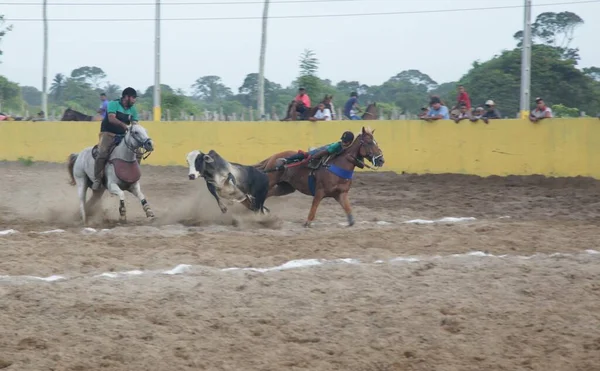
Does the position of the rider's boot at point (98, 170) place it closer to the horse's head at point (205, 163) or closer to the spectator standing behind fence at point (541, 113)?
the horse's head at point (205, 163)

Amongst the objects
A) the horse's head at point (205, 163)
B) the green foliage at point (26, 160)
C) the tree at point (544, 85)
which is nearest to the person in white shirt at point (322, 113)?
the green foliage at point (26, 160)

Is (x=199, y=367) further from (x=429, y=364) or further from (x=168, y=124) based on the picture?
(x=168, y=124)

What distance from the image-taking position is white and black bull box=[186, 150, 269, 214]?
1373 cm

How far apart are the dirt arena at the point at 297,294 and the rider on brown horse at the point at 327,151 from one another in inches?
39.2

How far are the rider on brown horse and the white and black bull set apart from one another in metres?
0.43

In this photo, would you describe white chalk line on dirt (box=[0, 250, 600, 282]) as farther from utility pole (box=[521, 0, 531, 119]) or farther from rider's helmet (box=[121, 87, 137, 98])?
utility pole (box=[521, 0, 531, 119])

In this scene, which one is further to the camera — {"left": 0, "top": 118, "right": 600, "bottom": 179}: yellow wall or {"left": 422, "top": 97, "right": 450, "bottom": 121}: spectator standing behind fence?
{"left": 422, "top": 97, "right": 450, "bottom": 121}: spectator standing behind fence

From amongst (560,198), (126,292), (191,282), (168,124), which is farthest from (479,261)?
(168,124)

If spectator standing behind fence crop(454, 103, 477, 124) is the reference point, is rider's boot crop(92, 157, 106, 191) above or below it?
below

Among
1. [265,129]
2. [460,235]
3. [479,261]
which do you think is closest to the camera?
[479,261]

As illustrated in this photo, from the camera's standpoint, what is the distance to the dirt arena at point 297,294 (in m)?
7.00

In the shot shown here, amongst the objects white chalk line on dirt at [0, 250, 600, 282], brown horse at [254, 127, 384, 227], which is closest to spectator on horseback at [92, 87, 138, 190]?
brown horse at [254, 127, 384, 227]

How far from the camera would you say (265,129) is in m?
23.7

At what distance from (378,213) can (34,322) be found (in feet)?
30.9
